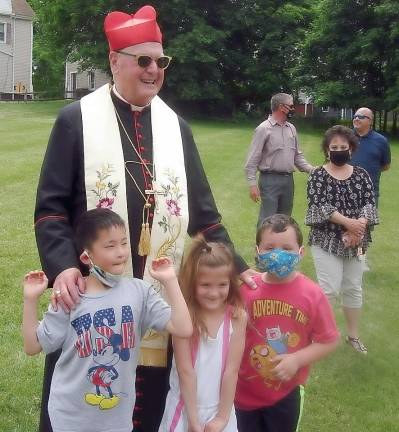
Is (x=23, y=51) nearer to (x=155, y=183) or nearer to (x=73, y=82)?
(x=73, y=82)

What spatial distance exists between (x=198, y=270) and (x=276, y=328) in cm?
48

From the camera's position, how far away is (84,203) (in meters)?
2.99

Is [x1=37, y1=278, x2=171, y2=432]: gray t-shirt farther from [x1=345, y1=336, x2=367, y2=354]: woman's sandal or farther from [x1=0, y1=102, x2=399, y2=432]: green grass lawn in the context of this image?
[x1=345, y1=336, x2=367, y2=354]: woman's sandal

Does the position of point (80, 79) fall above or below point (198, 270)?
above

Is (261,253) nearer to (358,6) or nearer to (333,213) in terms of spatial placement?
(333,213)

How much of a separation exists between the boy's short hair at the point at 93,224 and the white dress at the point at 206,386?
633 mm

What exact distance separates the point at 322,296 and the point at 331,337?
18 cm

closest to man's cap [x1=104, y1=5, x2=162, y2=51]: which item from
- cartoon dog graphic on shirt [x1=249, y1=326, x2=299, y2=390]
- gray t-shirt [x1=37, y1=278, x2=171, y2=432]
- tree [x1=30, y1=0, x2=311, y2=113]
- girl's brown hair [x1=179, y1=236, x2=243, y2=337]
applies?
girl's brown hair [x1=179, y1=236, x2=243, y2=337]

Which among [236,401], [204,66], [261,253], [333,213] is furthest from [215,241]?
[204,66]

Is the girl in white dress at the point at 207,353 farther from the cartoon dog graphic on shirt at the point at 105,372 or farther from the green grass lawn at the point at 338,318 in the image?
the green grass lawn at the point at 338,318

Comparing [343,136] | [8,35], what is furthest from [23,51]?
[343,136]

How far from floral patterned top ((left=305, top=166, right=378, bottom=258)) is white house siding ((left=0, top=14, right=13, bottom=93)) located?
1719 inches

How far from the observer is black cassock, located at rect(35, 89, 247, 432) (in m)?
2.86

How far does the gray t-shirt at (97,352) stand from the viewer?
A: 268cm
